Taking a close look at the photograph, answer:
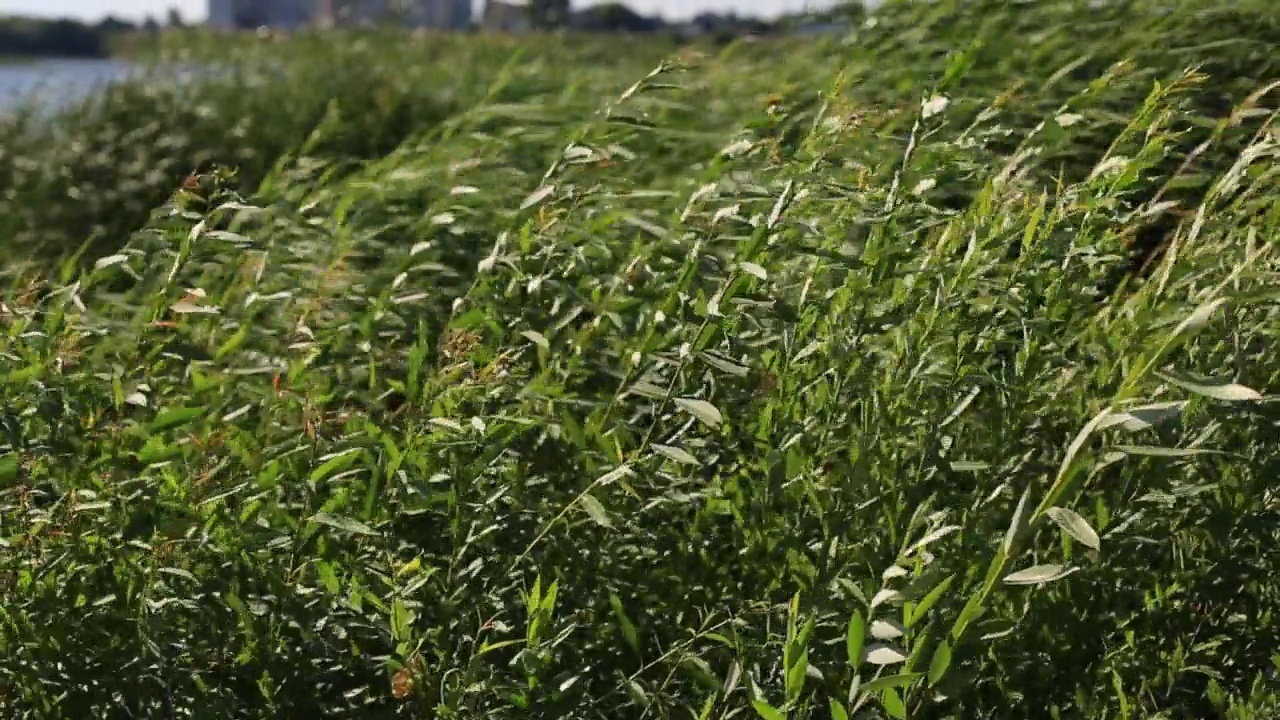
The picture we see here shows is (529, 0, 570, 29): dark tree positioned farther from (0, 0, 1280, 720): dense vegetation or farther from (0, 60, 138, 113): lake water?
(0, 0, 1280, 720): dense vegetation

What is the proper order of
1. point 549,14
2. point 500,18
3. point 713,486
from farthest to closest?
1. point 500,18
2. point 549,14
3. point 713,486

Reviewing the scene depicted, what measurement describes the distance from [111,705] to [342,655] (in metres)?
0.38

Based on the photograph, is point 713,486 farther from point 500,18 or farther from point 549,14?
point 500,18

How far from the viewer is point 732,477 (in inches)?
89.0

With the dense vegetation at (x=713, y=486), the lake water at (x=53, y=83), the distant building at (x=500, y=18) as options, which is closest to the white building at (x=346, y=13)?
the distant building at (x=500, y=18)

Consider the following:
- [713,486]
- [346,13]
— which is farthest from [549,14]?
[713,486]

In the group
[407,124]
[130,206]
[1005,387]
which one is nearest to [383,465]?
[1005,387]

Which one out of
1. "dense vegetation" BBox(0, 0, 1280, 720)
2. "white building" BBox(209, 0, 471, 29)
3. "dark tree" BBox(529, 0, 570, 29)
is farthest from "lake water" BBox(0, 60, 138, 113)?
"dense vegetation" BBox(0, 0, 1280, 720)

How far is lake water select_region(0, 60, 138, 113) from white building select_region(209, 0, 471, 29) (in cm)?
265

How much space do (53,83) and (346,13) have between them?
327cm

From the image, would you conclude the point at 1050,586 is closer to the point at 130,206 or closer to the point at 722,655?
the point at 722,655

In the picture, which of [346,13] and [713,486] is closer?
[713,486]

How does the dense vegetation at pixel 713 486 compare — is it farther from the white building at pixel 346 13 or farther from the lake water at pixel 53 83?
the white building at pixel 346 13

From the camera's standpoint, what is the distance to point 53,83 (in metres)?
8.48
